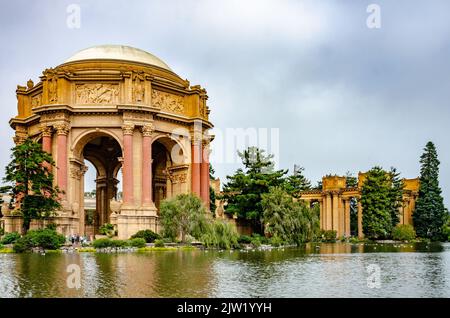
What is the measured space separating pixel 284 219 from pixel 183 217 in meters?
9.56

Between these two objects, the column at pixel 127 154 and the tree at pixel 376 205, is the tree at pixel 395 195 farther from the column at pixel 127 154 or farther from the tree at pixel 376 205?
the column at pixel 127 154

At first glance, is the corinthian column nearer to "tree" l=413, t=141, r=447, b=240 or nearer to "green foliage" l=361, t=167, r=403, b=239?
"green foliage" l=361, t=167, r=403, b=239

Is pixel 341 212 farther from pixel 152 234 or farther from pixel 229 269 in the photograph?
pixel 229 269

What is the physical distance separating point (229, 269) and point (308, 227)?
2481 centimetres

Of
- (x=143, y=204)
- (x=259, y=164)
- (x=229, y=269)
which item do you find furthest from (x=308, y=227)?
(x=229, y=269)

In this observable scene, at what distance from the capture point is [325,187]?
7394 cm

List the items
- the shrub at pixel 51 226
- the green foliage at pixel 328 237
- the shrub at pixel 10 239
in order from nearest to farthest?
the shrub at pixel 10 239 → the shrub at pixel 51 226 → the green foliage at pixel 328 237

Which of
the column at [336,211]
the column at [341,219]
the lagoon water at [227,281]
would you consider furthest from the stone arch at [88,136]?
the column at [341,219]

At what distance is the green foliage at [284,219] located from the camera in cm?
4038

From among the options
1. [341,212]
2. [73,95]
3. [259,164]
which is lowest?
[341,212]

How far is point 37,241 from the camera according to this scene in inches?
1177

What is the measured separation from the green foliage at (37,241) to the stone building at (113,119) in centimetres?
687
